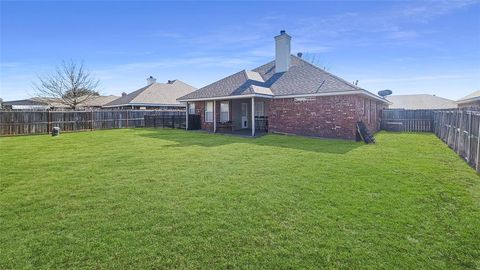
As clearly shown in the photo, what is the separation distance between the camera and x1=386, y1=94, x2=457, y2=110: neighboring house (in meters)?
45.6

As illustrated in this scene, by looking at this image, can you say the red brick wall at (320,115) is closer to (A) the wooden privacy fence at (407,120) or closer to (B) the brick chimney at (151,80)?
(A) the wooden privacy fence at (407,120)

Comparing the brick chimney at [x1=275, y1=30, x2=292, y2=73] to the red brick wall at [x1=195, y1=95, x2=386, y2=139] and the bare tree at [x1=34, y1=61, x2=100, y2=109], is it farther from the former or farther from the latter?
the bare tree at [x1=34, y1=61, x2=100, y2=109]

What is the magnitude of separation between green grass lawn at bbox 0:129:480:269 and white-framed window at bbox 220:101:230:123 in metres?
12.1

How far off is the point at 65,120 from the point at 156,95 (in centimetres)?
1272

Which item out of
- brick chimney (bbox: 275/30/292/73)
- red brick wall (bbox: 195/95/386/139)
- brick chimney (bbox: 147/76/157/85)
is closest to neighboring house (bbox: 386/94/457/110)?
brick chimney (bbox: 275/30/292/73)

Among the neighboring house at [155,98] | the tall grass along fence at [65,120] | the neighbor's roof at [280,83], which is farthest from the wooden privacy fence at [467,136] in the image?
the neighboring house at [155,98]

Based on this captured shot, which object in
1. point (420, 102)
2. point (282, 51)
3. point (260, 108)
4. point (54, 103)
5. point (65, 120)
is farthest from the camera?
point (420, 102)

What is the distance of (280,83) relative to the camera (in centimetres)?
1839

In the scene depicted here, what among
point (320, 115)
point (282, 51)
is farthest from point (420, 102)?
point (320, 115)

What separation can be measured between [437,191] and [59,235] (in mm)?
6872

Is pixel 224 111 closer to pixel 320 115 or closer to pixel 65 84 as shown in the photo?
pixel 320 115

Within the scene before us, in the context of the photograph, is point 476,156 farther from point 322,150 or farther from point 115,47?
point 115,47

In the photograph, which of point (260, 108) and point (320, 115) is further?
point (260, 108)

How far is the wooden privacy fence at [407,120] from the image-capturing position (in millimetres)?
21456
